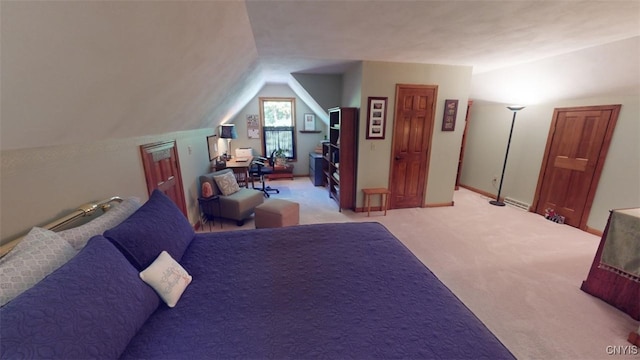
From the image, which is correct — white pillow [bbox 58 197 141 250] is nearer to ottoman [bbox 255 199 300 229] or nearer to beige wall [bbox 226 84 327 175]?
ottoman [bbox 255 199 300 229]

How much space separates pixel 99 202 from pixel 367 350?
6.11 feet

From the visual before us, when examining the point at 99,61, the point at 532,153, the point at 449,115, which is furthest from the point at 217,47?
the point at 532,153

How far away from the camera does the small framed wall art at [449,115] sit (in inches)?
151

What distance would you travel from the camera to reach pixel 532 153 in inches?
156

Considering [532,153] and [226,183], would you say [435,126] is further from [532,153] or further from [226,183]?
[226,183]

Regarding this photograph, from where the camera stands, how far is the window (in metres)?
6.08

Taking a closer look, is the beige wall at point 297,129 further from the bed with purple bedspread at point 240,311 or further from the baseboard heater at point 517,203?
the bed with purple bedspread at point 240,311

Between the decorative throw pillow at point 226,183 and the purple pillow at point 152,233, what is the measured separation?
182 cm

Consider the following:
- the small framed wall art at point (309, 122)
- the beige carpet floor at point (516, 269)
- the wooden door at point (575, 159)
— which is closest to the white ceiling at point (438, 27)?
the wooden door at point (575, 159)

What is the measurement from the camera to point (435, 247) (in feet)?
9.47

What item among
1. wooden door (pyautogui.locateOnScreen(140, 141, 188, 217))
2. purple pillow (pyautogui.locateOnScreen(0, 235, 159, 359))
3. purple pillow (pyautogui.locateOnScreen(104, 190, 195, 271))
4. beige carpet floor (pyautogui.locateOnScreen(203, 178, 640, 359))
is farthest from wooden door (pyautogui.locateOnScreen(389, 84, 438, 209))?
purple pillow (pyautogui.locateOnScreen(0, 235, 159, 359))

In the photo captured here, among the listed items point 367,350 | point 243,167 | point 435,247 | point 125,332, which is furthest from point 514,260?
point 243,167

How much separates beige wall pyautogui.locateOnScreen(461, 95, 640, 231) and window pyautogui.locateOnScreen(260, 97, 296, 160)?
4289 millimetres

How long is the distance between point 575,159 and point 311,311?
14.7 ft
